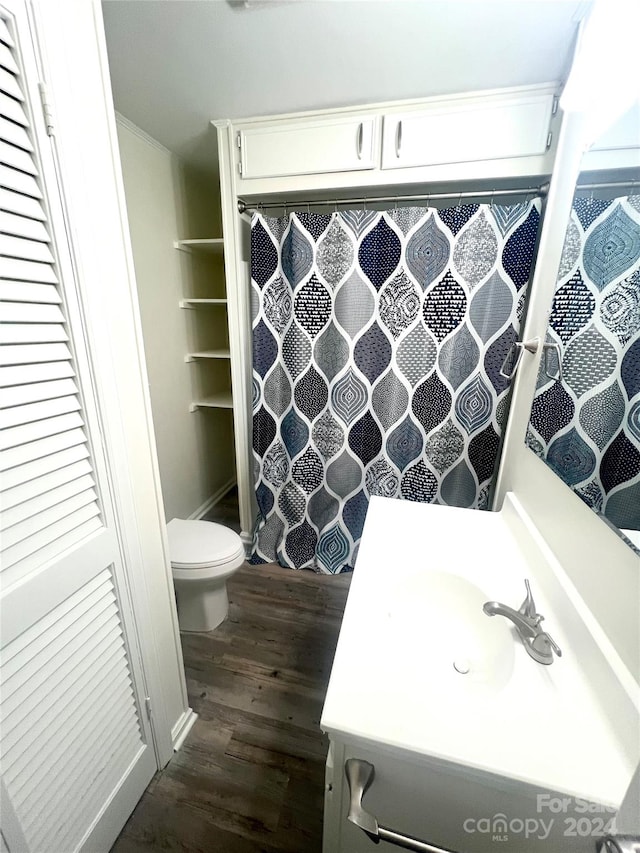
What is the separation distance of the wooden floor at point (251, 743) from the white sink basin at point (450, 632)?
0.72m

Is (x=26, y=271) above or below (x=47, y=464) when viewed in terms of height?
above

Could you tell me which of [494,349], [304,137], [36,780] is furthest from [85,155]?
[494,349]

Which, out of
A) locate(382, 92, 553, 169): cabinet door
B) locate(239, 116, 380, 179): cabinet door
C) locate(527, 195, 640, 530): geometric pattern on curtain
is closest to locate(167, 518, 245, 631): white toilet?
locate(527, 195, 640, 530): geometric pattern on curtain

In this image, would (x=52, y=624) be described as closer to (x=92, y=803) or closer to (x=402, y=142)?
(x=92, y=803)

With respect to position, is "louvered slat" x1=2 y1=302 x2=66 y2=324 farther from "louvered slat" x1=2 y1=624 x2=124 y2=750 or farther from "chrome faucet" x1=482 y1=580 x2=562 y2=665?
"chrome faucet" x1=482 y1=580 x2=562 y2=665

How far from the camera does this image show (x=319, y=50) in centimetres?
118

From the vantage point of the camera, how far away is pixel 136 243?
1735mm

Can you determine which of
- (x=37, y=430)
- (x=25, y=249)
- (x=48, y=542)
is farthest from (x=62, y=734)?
(x=25, y=249)

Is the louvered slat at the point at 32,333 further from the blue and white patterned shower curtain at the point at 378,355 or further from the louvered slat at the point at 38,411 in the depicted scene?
the blue and white patterned shower curtain at the point at 378,355

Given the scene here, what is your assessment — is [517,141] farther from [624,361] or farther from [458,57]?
[624,361]

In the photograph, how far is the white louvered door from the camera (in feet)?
1.95

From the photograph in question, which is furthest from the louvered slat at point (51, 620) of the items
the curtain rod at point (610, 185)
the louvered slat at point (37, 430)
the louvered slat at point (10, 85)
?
the curtain rod at point (610, 185)

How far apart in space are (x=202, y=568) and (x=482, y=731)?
120 centimetres

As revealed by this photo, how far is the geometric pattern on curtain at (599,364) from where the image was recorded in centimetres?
66
